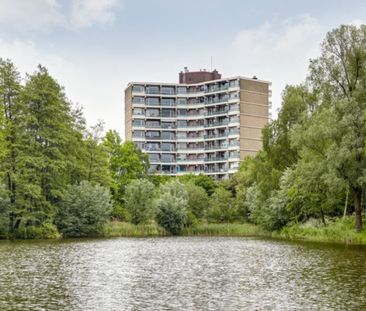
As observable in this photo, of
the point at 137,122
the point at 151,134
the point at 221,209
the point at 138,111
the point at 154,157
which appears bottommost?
the point at 221,209

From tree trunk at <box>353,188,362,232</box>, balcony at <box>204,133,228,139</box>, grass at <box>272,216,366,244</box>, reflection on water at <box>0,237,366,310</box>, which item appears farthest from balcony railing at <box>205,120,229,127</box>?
reflection on water at <box>0,237,366,310</box>

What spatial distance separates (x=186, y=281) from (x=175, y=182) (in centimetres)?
6164

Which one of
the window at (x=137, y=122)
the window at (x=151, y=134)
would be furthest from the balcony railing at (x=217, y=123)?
the window at (x=137, y=122)

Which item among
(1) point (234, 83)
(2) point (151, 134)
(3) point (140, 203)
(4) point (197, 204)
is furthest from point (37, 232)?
(1) point (234, 83)

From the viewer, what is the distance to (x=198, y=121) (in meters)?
151

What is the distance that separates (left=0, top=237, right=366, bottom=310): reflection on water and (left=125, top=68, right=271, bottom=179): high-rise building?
105206 mm

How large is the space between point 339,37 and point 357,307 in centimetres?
4284

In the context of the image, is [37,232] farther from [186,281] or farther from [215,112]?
[215,112]

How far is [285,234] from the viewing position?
65.4 m

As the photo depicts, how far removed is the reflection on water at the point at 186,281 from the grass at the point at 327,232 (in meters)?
10.7

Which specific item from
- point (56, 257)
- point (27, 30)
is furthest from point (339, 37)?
point (56, 257)

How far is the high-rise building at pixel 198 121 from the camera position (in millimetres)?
144000

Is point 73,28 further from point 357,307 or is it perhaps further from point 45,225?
point 357,307

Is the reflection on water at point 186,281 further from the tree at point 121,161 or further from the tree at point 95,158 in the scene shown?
the tree at point 121,161
